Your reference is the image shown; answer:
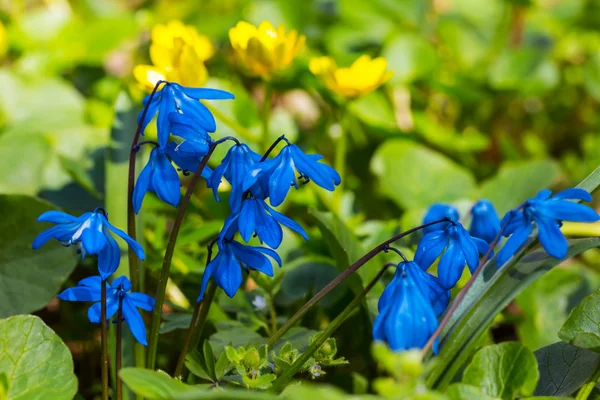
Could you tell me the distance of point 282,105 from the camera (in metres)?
2.74

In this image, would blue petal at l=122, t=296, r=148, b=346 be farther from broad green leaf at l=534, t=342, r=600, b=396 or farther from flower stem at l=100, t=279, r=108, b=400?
broad green leaf at l=534, t=342, r=600, b=396

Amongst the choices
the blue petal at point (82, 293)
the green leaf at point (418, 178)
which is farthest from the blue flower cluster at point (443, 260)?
the green leaf at point (418, 178)

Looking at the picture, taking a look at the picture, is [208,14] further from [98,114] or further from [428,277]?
[428,277]

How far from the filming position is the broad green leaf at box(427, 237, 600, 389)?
853 millimetres

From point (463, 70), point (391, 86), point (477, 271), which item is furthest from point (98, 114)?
point (477, 271)

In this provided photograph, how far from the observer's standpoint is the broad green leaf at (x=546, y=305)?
1.42 m

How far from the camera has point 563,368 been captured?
1012 millimetres

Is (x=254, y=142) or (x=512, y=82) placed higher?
(x=512, y=82)

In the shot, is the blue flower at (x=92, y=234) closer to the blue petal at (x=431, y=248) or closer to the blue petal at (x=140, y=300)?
the blue petal at (x=140, y=300)

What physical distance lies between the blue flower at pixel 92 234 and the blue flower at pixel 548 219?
479mm

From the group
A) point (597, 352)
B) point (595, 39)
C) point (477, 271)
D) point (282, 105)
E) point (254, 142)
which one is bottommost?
point (282, 105)

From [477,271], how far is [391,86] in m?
1.37

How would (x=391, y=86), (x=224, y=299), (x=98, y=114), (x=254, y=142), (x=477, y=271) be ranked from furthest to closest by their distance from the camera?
(x=391, y=86) < (x=98, y=114) < (x=254, y=142) < (x=224, y=299) < (x=477, y=271)

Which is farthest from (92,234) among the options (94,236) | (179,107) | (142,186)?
(179,107)
